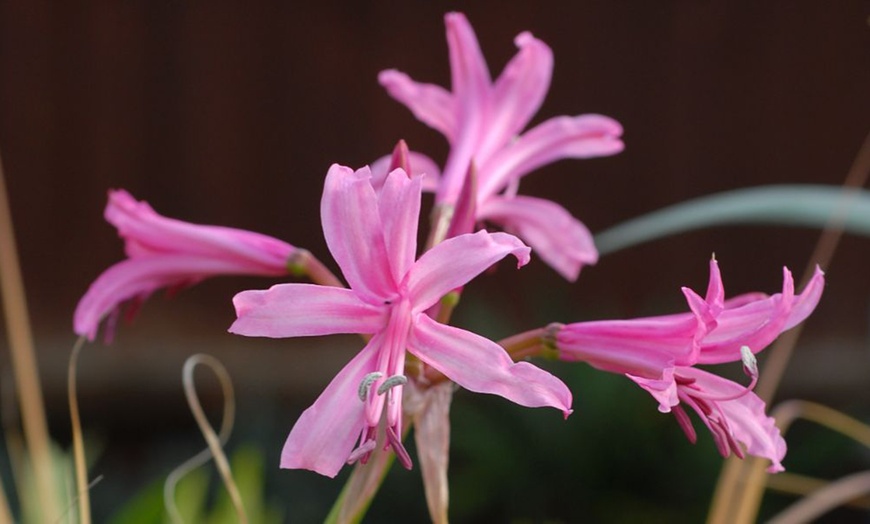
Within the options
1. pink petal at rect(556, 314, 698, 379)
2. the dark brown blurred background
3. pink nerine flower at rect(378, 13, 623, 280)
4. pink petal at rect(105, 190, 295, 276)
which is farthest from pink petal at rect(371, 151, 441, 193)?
the dark brown blurred background

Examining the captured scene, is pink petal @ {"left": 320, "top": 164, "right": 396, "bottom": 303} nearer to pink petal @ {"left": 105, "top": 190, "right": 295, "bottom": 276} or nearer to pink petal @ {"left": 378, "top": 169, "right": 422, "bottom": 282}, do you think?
pink petal @ {"left": 378, "top": 169, "right": 422, "bottom": 282}

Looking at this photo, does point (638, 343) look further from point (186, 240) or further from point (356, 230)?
point (186, 240)

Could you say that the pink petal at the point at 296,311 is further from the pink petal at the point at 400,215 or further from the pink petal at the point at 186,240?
the pink petal at the point at 186,240

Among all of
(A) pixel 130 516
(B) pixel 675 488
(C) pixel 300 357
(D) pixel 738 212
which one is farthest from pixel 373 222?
(C) pixel 300 357

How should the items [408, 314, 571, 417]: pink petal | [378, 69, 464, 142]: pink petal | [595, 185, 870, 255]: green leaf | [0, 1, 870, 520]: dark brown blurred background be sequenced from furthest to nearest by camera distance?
[0, 1, 870, 520]: dark brown blurred background, [378, 69, 464, 142]: pink petal, [595, 185, 870, 255]: green leaf, [408, 314, 571, 417]: pink petal

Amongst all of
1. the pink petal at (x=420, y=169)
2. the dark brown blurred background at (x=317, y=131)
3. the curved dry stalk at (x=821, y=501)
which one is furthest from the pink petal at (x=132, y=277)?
the dark brown blurred background at (x=317, y=131)

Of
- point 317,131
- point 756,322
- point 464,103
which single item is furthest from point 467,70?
point 317,131
